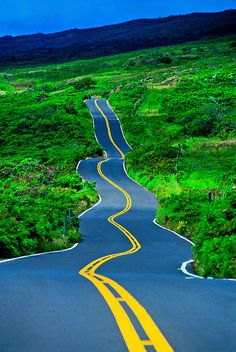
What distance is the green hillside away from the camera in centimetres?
2238

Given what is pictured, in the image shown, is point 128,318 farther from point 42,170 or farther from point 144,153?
point 144,153

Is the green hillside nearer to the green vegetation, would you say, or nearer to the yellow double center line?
the green vegetation

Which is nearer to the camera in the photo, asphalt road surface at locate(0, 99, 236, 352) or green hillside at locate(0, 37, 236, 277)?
asphalt road surface at locate(0, 99, 236, 352)

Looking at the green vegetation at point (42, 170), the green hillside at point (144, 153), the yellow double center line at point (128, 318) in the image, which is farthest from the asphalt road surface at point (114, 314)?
the green vegetation at point (42, 170)

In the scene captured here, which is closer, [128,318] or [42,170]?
[128,318]

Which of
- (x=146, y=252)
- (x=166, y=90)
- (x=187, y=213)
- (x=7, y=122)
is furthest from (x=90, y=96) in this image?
(x=146, y=252)

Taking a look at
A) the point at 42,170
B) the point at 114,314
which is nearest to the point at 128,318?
the point at 114,314

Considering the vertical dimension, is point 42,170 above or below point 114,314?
below

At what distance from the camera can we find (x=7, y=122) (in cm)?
8462

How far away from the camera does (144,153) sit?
64.9m

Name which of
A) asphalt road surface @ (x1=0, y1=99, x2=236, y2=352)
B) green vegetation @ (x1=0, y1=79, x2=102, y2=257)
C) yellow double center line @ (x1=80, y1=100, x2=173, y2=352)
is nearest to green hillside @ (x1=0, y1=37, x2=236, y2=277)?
green vegetation @ (x1=0, y1=79, x2=102, y2=257)

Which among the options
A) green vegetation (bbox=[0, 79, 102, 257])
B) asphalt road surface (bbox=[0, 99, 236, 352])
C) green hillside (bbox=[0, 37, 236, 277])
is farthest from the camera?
green vegetation (bbox=[0, 79, 102, 257])

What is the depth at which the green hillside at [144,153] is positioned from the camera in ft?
73.4

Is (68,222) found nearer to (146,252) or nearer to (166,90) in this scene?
(146,252)
